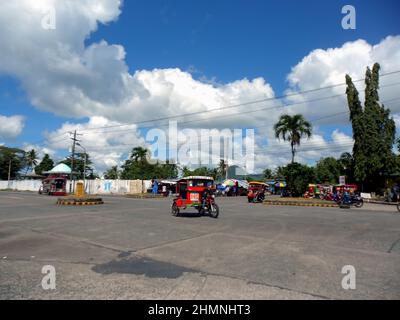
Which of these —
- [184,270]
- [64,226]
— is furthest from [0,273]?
[64,226]

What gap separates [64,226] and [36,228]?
3.17 ft

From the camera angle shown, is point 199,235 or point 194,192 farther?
point 194,192

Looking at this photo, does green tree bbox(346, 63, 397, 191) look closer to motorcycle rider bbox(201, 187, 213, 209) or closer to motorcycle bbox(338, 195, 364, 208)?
motorcycle bbox(338, 195, 364, 208)

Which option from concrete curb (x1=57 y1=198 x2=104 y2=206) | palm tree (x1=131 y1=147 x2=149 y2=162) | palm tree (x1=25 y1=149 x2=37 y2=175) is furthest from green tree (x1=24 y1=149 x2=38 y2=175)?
concrete curb (x1=57 y1=198 x2=104 y2=206)

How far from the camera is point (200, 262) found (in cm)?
656

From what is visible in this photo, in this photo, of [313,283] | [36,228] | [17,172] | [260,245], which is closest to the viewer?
[313,283]

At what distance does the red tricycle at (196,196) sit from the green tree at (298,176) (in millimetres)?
16152

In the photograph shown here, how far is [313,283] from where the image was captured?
5.10 metres

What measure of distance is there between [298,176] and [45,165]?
10414 centimetres

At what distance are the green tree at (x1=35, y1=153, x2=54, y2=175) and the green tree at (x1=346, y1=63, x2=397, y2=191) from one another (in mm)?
102801

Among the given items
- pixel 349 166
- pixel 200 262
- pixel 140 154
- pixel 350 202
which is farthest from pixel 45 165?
pixel 200 262

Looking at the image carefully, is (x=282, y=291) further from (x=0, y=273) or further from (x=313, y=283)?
(x=0, y=273)

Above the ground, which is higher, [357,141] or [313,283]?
[357,141]

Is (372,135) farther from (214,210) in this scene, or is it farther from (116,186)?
(116,186)
